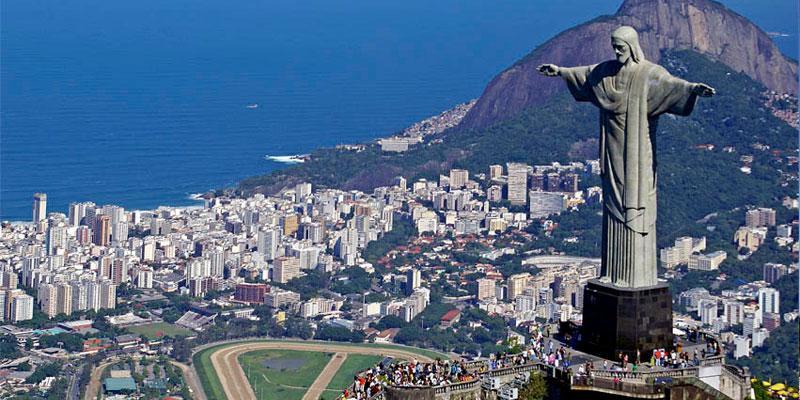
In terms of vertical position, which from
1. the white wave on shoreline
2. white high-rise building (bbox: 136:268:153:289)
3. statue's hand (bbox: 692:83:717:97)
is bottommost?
white high-rise building (bbox: 136:268:153:289)

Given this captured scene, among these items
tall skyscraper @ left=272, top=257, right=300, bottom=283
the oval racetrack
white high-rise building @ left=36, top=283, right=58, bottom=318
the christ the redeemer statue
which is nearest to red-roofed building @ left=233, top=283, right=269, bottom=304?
tall skyscraper @ left=272, top=257, right=300, bottom=283

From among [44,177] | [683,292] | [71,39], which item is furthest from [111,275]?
[71,39]

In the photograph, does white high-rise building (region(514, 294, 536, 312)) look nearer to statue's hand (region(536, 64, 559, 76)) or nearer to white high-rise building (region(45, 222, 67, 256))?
white high-rise building (region(45, 222, 67, 256))

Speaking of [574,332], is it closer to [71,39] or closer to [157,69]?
[157,69]

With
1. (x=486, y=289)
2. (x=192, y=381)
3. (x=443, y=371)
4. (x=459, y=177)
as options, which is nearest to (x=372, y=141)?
(x=459, y=177)

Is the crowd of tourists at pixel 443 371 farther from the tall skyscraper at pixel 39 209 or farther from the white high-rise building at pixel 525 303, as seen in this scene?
the tall skyscraper at pixel 39 209

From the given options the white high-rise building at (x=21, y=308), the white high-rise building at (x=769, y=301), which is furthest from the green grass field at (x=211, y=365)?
the white high-rise building at (x=769, y=301)
